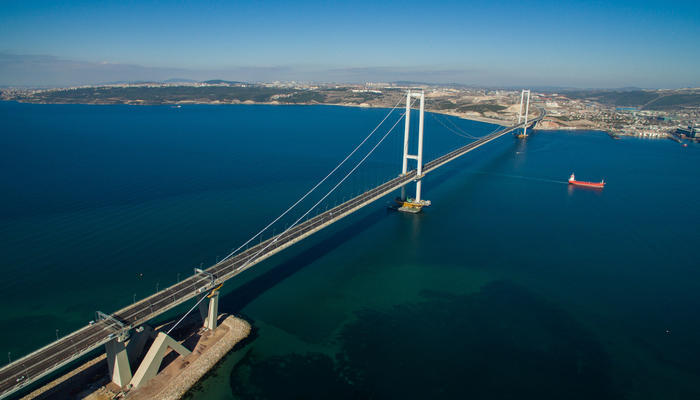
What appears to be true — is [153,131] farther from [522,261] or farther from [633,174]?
[633,174]

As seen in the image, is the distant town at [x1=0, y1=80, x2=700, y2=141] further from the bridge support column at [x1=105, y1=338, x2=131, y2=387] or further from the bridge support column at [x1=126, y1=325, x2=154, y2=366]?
the bridge support column at [x1=105, y1=338, x2=131, y2=387]

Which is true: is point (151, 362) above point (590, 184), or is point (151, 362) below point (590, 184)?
below

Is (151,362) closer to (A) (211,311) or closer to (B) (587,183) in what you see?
(A) (211,311)

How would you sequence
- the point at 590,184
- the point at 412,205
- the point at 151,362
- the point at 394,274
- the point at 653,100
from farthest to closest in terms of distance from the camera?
the point at 653,100
the point at 590,184
the point at 412,205
the point at 394,274
the point at 151,362

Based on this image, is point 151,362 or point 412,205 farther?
point 412,205

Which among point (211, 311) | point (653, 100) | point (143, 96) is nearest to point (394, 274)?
point (211, 311)

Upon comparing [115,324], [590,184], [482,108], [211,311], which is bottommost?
[211,311]
